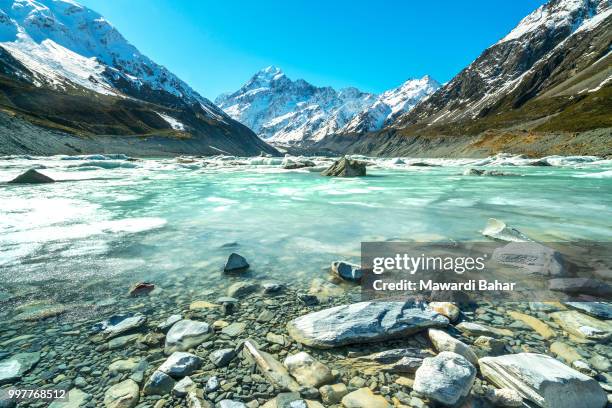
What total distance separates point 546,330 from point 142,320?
5.07 metres

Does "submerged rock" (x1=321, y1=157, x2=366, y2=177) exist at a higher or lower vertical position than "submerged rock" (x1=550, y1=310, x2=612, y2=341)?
higher

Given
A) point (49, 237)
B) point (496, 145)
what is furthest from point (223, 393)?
point (496, 145)

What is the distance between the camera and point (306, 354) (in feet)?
11.3

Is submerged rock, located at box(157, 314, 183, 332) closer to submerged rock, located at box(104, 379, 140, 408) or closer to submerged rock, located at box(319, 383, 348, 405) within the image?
submerged rock, located at box(104, 379, 140, 408)

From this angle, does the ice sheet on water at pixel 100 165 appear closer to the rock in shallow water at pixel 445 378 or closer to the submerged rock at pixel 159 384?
the submerged rock at pixel 159 384

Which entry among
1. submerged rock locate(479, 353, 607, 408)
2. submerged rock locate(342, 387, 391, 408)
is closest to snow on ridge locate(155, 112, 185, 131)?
submerged rock locate(342, 387, 391, 408)

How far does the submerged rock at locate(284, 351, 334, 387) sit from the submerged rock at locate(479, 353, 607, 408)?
1561mm

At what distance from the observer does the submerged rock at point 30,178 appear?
70.9 ft

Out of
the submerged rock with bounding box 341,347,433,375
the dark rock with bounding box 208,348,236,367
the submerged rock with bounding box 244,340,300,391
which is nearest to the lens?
the submerged rock with bounding box 244,340,300,391

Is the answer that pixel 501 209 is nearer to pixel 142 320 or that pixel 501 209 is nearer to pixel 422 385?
pixel 422 385

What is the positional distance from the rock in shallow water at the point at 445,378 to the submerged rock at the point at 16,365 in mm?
3855

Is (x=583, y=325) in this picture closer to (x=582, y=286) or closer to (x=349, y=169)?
(x=582, y=286)

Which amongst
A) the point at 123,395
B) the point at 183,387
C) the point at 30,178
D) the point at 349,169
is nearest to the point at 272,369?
the point at 183,387

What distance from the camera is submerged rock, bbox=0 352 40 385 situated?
3.16 m
